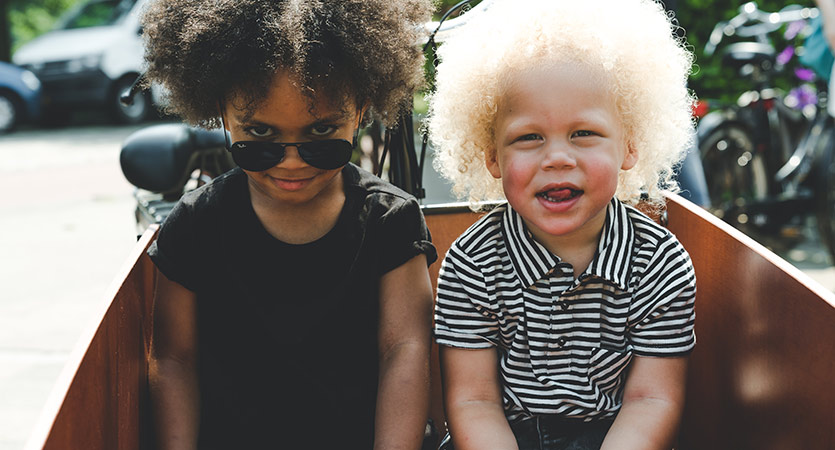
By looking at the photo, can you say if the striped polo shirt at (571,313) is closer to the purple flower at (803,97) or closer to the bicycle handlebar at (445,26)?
the bicycle handlebar at (445,26)

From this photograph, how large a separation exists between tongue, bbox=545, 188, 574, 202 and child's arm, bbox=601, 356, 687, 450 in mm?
336

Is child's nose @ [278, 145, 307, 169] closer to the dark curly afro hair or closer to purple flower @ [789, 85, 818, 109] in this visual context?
the dark curly afro hair

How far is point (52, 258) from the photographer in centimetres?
574

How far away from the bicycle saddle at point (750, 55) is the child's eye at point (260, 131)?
4140 mm

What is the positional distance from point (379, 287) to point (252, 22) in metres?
0.58

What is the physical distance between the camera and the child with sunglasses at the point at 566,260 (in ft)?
5.24

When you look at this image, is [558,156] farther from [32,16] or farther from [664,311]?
[32,16]

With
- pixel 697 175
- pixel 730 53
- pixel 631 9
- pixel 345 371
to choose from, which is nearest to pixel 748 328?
pixel 631 9

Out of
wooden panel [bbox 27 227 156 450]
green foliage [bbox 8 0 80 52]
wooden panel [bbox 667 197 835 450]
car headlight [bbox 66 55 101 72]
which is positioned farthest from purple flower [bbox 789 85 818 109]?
green foliage [bbox 8 0 80 52]

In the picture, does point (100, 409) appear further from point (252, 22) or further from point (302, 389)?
point (252, 22)

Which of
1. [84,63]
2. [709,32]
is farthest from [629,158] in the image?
[84,63]

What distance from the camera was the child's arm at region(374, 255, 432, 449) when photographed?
171 cm

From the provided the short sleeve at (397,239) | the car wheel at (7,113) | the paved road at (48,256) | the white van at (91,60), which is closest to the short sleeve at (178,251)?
the short sleeve at (397,239)

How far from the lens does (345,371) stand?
1792 mm
